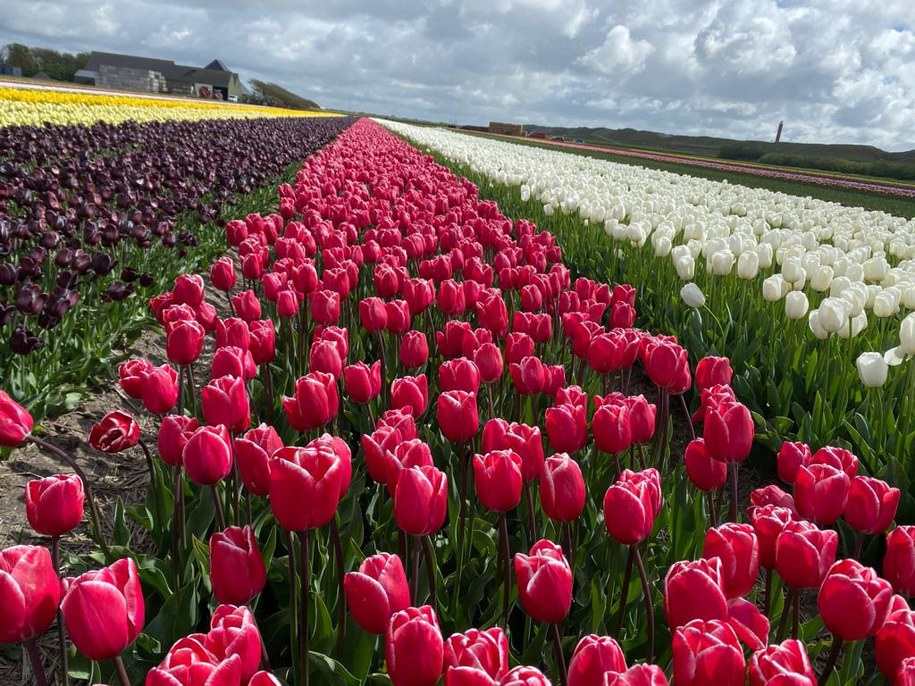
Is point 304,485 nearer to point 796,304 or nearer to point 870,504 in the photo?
point 870,504

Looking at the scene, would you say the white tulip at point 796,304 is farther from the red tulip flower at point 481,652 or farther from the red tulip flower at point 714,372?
the red tulip flower at point 481,652

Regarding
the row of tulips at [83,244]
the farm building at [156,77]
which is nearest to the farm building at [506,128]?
the farm building at [156,77]

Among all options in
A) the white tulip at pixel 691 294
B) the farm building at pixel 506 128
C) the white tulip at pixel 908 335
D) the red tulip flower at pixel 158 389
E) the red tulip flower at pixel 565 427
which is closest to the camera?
the red tulip flower at pixel 565 427

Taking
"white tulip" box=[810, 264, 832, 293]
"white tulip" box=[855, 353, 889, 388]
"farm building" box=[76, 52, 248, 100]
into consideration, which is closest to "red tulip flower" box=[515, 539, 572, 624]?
"white tulip" box=[855, 353, 889, 388]

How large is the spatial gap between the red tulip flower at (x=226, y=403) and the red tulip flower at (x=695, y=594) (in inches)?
51.2

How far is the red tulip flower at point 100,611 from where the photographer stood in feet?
3.57

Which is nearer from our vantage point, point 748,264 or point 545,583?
point 545,583

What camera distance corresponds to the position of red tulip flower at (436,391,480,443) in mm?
1955

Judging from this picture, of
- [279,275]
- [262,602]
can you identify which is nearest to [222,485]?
[262,602]

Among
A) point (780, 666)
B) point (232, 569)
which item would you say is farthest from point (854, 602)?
point (232, 569)

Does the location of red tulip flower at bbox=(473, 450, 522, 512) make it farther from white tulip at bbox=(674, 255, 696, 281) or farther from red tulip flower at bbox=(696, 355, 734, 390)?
white tulip at bbox=(674, 255, 696, 281)

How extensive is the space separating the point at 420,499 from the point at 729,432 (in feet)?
2.80

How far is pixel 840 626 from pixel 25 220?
563 cm

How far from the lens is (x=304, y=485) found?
1329mm
